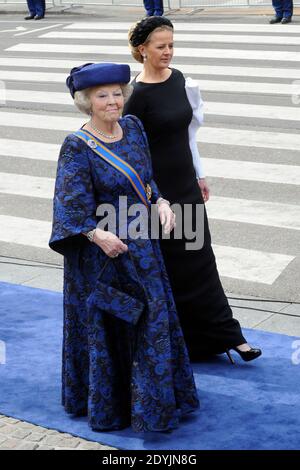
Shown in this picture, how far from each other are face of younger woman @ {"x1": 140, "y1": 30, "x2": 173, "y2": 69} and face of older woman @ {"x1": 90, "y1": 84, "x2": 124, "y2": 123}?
0.79m

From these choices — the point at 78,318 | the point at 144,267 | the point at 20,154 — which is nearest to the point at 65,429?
the point at 78,318

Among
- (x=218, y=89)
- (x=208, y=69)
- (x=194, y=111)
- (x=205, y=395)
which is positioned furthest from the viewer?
(x=208, y=69)

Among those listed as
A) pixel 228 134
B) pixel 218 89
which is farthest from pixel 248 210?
pixel 218 89

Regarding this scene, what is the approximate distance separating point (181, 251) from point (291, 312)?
139 cm

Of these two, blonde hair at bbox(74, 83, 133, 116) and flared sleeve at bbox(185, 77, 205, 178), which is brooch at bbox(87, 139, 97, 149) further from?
flared sleeve at bbox(185, 77, 205, 178)

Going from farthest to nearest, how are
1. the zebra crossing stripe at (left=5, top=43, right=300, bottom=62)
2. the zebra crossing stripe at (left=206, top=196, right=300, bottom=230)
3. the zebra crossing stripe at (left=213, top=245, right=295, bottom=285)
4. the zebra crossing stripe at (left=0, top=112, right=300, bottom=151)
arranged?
1. the zebra crossing stripe at (left=5, top=43, right=300, bottom=62)
2. the zebra crossing stripe at (left=0, top=112, right=300, bottom=151)
3. the zebra crossing stripe at (left=206, top=196, right=300, bottom=230)
4. the zebra crossing stripe at (left=213, top=245, right=295, bottom=285)

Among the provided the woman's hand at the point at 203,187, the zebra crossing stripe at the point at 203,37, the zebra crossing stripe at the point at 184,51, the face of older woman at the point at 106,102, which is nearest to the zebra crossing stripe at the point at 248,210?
the woman's hand at the point at 203,187

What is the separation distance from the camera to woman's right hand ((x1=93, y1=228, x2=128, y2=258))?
5.35 metres

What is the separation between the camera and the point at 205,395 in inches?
241

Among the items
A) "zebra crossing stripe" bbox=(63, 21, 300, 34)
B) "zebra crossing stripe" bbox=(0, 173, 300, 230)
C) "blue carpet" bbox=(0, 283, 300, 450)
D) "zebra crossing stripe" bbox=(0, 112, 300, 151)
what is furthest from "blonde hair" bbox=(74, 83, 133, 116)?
"zebra crossing stripe" bbox=(63, 21, 300, 34)

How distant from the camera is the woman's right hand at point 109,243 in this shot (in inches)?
211

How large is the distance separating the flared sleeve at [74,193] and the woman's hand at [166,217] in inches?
14.7

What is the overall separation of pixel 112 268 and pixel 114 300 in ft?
0.54

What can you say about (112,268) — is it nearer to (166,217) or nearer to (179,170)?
(166,217)
